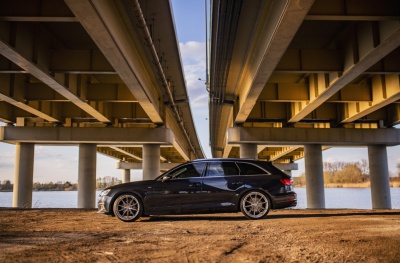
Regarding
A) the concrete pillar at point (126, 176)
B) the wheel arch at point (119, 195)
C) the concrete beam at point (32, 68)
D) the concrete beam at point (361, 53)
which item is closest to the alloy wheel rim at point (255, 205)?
the wheel arch at point (119, 195)

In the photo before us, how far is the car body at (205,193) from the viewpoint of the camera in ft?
31.1

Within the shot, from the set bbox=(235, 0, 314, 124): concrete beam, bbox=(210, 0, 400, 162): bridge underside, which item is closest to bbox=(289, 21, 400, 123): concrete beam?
bbox=(210, 0, 400, 162): bridge underside

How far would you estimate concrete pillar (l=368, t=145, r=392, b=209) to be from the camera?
26.1 meters

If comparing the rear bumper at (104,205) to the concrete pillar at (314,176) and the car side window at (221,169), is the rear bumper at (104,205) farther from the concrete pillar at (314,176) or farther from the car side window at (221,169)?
the concrete pillar at (314,176)

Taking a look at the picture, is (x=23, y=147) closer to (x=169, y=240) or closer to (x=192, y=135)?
(x=192, y=135)

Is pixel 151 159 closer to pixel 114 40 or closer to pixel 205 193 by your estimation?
pixel 114 40

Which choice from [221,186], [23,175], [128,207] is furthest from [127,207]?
[23,175]

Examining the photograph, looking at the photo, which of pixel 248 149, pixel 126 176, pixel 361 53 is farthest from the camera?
pixel 126 176

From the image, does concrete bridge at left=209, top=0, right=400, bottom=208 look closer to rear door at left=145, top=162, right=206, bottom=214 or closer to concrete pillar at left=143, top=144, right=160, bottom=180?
rear door at left=145, top=162, right=206, bottom=214

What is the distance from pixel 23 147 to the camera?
85.1 ft

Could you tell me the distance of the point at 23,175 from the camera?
25531 mm

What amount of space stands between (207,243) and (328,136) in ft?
68.0

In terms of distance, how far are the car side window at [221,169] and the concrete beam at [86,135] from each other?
15.2 meters

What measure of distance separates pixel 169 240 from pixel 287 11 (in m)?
5.28
